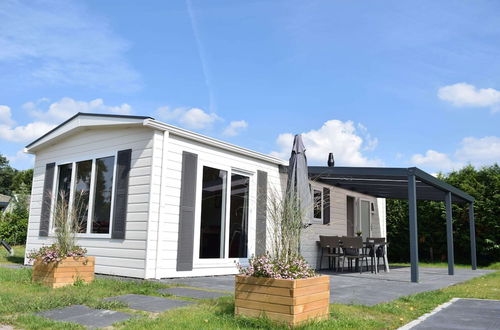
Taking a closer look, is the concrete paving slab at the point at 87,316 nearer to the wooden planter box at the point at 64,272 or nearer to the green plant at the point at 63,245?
the wooden planter box at the point at 64,272

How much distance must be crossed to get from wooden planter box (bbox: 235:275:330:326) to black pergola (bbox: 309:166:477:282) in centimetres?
378

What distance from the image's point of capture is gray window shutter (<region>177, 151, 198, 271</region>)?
6969mm

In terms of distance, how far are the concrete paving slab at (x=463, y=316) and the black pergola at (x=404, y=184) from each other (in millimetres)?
2401

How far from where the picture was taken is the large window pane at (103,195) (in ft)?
24.3

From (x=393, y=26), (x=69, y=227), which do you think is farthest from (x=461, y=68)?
(x=69, y=227)

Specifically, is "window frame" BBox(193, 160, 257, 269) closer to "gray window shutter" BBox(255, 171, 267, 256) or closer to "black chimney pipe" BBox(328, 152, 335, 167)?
"gray window shutter" BBox(255, 171, 267, 256)

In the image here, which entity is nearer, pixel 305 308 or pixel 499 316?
pixel 305 308

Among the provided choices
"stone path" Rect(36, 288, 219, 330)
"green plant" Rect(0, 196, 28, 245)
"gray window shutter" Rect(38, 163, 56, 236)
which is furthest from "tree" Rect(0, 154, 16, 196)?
"stone path" Rect(36, 288, 219, 330)

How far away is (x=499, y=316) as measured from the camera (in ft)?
14.2

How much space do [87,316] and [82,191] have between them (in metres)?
4.18

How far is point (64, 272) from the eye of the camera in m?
5.82

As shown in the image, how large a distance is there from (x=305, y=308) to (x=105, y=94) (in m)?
8.74

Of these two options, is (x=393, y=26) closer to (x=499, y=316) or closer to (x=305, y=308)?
(x=499, y=316)

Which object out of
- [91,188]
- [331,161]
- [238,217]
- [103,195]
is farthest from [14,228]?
[331,161]
